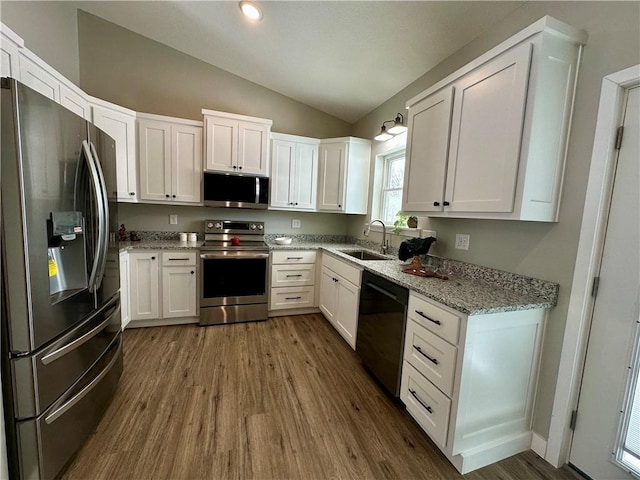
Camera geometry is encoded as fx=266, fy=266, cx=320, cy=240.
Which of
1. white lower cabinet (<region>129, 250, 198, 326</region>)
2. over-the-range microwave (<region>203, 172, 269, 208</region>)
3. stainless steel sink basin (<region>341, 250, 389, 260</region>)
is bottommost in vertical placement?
white lower cabinet (<region>129, 250, 198, 326</region>)

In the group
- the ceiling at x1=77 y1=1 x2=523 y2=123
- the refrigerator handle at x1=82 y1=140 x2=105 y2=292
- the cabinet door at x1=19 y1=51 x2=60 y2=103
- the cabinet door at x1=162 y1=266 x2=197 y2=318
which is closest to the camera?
the refrigerator handle at x1=82 y1=140 x2=105 y2=292

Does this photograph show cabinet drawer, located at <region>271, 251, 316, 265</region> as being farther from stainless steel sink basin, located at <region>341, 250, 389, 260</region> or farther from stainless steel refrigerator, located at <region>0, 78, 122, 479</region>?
stainless steel refrigerator, located at <region>0, 78, 122, 479</region>

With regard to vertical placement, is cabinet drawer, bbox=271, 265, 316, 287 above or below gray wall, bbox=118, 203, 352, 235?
below

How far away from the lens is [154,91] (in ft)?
10.4

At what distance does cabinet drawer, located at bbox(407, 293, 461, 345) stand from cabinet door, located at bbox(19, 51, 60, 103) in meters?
2.71

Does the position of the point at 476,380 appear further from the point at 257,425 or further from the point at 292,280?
the point at 292,280

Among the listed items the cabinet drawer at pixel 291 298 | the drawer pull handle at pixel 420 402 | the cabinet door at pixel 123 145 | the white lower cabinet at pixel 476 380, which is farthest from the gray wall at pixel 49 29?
the drawer pull handle at pixel 420 402

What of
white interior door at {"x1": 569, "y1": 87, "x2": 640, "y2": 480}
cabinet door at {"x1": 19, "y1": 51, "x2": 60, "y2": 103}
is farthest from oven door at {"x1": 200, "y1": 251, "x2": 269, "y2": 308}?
white interior door at {"x1": 569, "y1": 87, "x2": 640, "y2": 480}

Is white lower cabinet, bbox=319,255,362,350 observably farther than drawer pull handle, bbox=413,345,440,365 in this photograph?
Yes

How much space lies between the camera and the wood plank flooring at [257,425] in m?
1.37

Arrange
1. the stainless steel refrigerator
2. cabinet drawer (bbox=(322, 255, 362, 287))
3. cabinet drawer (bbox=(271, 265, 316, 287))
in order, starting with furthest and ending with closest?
cabinet drawer (bbox=(271, 265, 316, 287)) < cabinet drawer (bbox=(322, 255, 362, 287)) < the stainless steel refrigerator

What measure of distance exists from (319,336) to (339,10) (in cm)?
290

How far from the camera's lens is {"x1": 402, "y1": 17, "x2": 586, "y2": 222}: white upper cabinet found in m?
1.31

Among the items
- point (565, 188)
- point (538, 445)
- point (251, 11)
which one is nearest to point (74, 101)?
point (251, 11)
